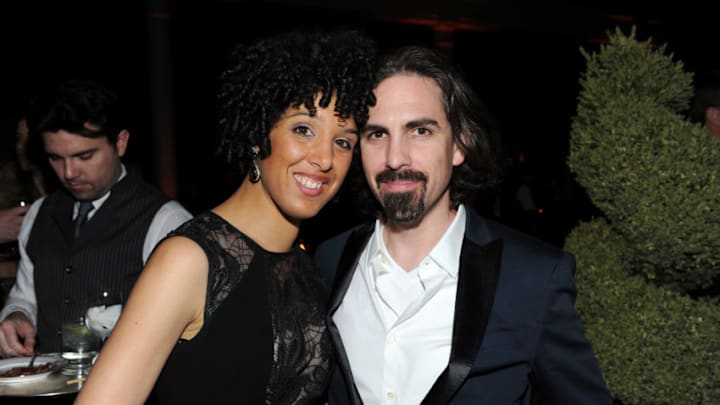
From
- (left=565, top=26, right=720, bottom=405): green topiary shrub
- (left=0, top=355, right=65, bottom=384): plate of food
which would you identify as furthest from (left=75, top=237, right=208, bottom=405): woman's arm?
(left=565, top=26, right=720, bottom=405): green topiary shrub

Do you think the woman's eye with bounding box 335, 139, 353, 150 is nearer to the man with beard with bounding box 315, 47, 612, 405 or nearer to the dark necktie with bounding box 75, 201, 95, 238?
the man with beard with bounding box 315, 47, 612, 405

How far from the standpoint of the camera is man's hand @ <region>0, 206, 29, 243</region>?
369 cm

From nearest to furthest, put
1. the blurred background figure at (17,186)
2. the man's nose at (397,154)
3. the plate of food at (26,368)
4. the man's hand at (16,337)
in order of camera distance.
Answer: the man's nose at (397,154)
the plate of food at (26,368)
the man's hand at (16,337)
the blurred background figure at (17,186)

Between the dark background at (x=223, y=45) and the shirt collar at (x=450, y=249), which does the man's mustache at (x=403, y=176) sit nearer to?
the shirt collar at (x=450, y=249)

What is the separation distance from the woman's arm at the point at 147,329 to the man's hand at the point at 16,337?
1.45 meters

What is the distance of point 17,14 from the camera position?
7.78 m

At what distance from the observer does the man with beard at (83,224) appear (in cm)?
301

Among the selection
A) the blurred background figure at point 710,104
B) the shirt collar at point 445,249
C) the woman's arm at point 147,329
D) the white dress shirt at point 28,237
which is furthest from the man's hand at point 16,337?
the blurred background figure at point 710,104

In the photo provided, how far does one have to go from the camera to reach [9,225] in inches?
146

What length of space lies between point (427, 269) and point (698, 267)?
3.98 feet

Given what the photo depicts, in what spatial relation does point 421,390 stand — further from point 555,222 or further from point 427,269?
point 555,222

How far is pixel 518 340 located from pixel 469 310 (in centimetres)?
17

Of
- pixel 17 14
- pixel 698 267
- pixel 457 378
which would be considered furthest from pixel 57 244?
pixel 17 14

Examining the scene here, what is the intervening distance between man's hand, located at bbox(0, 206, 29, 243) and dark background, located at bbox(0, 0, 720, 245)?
2.51 meters
